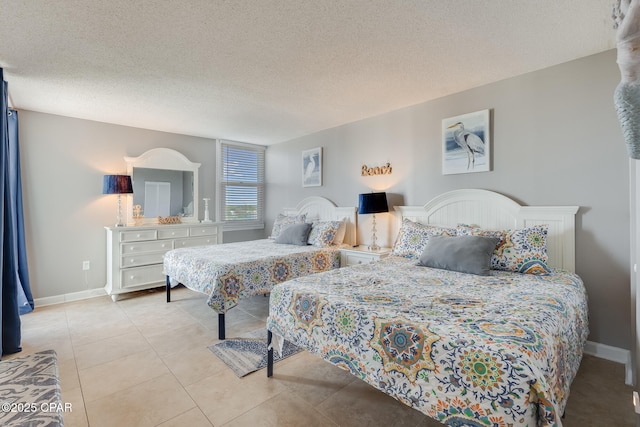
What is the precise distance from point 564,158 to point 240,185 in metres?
4.66

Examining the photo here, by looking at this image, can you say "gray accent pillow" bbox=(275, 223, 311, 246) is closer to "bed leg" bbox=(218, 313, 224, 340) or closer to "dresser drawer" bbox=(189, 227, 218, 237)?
"dresser drawer" bbox=(189, 227, 218, 237)

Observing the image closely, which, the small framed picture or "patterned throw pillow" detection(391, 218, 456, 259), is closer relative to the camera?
"patterned throw pillow" detection(391, 218, 456, 259)

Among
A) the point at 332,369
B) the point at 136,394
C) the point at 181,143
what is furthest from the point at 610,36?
the point at 181,143

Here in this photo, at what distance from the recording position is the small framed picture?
4641mm

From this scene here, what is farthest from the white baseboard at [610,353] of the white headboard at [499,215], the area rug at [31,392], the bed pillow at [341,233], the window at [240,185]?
the window at [240,185]

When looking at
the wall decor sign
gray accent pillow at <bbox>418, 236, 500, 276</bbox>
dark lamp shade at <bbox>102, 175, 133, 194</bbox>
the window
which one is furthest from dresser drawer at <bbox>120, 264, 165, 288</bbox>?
gray accent pillow at <bbox>418, 236, 500, 276</bbox>

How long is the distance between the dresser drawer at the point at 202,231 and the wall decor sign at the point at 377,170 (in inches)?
99.2

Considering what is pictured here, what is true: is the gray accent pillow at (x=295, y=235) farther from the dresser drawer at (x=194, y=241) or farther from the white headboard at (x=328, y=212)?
the dresser drawer at (x=194, y=241)

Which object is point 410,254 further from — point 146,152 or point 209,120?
point 146,152

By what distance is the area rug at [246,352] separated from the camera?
89.2 inches

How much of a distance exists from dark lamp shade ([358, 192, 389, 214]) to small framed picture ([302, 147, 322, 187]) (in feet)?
4.13

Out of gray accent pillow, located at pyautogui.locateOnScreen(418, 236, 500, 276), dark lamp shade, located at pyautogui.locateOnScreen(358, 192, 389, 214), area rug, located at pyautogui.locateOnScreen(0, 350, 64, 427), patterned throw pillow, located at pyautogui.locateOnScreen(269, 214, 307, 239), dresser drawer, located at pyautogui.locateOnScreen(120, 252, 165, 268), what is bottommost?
area rug, located at pyautogui.locateOnScreen(0, 350, 64, 427)

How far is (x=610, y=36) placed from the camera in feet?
6.86

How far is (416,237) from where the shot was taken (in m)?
2.99
